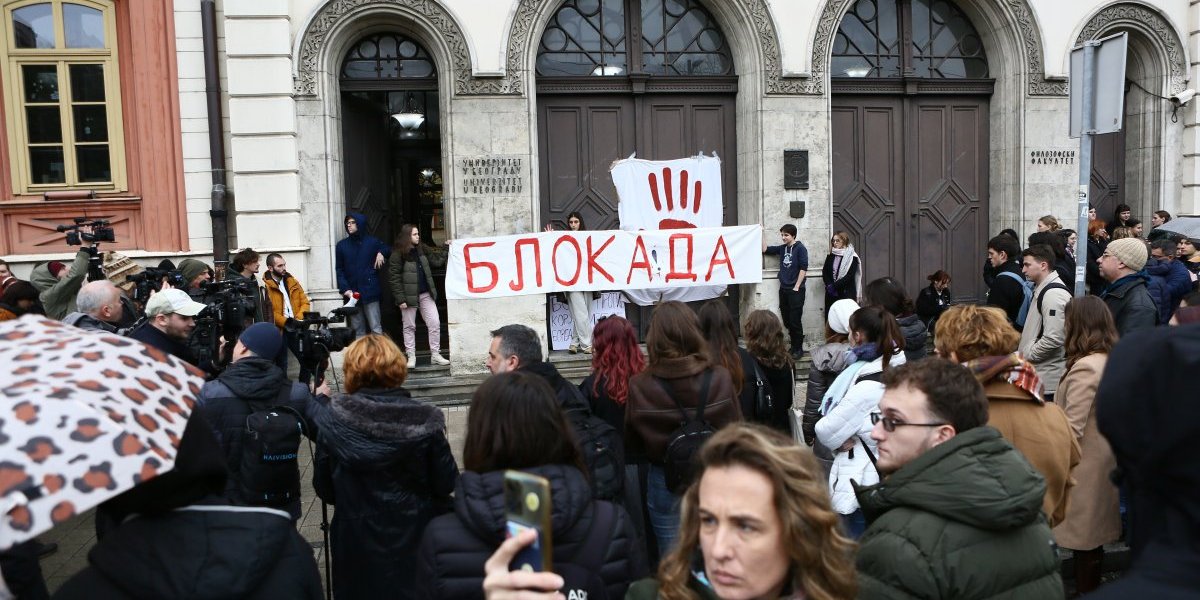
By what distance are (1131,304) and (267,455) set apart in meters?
6.15

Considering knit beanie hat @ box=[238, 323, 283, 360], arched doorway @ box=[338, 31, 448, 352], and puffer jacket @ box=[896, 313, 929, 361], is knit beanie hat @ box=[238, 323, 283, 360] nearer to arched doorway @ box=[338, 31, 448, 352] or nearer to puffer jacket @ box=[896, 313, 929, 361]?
puffer jacket @ box=[896, 313, 929, 361]

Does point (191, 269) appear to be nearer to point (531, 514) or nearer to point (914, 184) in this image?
point (531, 514)

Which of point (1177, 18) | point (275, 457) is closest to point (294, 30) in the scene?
point (275, 457)

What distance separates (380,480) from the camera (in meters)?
4.15

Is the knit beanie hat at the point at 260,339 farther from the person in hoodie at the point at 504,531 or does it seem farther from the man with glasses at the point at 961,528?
the man with glasses at the point at 961,528

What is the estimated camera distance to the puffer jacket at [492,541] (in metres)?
2.68

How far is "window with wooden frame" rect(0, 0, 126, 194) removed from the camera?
37.5 feet

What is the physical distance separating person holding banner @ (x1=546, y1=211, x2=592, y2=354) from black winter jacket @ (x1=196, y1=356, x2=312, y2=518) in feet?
22.9

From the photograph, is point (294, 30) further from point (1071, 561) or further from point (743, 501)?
point (743, 501)

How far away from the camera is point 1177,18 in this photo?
13.4 meters

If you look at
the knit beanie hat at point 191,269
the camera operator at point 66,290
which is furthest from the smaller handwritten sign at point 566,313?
the camera operator at point 66,290

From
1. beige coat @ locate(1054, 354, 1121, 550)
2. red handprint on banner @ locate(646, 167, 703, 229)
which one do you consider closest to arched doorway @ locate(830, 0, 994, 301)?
red handprint on banner @ locate(646, 167, 703, 229)

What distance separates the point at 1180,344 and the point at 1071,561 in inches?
194

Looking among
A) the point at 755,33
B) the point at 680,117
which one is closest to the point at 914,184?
the point at 755,33
